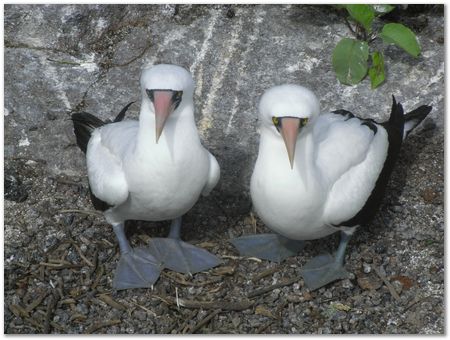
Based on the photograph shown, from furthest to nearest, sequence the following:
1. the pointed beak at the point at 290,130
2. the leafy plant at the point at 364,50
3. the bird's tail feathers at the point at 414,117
A: 1. the leafy plant at the point at 364,50
2. the bird's tail feathers at the point at 414,117
3. the pointed beak at the point at 290,130

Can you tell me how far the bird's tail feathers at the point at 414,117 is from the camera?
5.49m

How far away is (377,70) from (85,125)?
91.7 inches

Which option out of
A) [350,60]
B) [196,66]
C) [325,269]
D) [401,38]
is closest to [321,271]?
[325,269]

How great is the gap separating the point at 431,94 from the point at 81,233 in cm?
286

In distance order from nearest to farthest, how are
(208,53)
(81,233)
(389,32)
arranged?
(81,233) < (389,32) < (208,53)

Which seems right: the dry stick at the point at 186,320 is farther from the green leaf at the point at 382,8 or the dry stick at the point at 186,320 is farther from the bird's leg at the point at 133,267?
the green leaf at the point at 382,8

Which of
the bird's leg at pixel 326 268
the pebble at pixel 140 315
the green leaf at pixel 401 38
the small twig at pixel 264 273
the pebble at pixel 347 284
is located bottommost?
the pebble at pixel 140 315

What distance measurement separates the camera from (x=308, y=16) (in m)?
6.70

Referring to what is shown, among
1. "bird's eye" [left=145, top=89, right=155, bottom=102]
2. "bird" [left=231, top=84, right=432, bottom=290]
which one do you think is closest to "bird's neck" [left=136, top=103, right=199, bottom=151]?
"bird's eye" [left=145, top=89, right=155, bottom=102]

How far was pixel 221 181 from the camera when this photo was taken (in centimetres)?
545

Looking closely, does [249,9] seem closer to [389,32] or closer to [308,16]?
[308,16]

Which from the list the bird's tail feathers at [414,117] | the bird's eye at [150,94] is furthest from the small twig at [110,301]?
the bird's tail feathers at [414,117]

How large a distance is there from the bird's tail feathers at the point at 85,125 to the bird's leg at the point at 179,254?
81 cm

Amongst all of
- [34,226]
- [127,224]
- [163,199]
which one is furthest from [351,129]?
[34,226]
